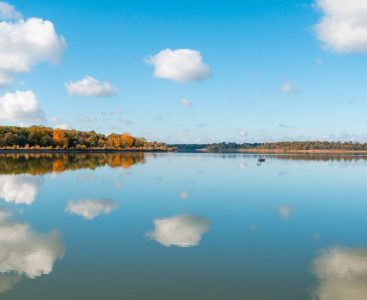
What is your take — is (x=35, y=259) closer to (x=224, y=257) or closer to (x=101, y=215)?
(x=224, y=257)

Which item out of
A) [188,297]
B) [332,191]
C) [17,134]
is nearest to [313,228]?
[188,297]

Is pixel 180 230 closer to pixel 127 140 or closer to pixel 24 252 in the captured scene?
pixel 24 252

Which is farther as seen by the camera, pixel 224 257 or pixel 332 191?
pixel 332 191

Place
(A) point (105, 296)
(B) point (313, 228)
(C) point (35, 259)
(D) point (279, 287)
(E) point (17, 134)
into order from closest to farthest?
1. (A) point (105, 296)
2. (D) point (279, 287)
3. (C) point (35, 259)
4. (B) point (313, 228)
5. (E) point (17, 134)

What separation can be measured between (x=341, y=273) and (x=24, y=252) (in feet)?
28.7

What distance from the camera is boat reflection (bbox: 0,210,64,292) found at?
29.8 ft

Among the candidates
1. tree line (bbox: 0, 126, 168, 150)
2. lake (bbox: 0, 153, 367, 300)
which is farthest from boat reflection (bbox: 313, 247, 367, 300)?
tree line (bbox: 0, 126, 168, 150)

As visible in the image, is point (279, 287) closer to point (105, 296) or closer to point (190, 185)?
point (105, 296)

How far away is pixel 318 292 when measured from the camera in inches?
328

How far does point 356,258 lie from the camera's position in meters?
10.9

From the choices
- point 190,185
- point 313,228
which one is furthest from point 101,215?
point 190,185

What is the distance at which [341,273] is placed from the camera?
9492 mm

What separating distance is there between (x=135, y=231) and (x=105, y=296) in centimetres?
580

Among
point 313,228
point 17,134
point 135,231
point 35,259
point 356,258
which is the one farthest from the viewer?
point 17,134
